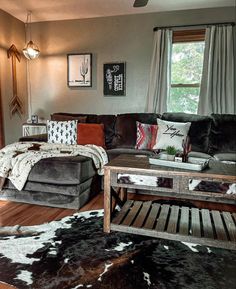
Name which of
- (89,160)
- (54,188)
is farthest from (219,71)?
(54,188)

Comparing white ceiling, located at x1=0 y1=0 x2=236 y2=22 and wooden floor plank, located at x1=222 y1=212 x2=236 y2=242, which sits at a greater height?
white ceiling, located at x1=0 y1=0 x2=236 y2=22

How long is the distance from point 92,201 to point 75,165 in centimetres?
53

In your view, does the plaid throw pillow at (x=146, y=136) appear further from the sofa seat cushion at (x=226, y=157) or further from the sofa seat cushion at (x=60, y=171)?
the sofa seat cushion at (x=60, y=171)

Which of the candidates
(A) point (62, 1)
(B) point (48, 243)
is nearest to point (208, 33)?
(A) point (62, 1)

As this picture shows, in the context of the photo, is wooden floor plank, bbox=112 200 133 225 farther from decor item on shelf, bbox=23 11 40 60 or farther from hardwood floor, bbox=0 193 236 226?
decor item on shelf, bbox=23 11 40 60

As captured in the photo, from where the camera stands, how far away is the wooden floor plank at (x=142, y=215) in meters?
2.04

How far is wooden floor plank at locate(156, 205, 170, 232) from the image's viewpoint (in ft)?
6.48

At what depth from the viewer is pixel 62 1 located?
361cm

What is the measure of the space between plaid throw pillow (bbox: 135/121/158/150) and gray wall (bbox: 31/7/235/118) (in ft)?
2.79

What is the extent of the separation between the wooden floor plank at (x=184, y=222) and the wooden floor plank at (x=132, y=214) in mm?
385

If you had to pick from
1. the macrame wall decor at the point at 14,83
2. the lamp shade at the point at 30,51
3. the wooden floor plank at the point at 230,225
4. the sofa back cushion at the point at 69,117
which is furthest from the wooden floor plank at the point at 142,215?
the lamp shade at the point at 30,51

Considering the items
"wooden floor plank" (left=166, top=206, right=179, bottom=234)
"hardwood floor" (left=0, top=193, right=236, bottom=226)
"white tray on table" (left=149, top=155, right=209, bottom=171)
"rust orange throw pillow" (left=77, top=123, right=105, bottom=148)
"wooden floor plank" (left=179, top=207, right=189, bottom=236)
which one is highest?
"rust orange throw pillow" (left=77, top=123, right=105, bottom=148)

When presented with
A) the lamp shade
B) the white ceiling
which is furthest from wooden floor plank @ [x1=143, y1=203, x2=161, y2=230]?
the lamp shade

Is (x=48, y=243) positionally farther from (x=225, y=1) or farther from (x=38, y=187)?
(x=225, y=1)
